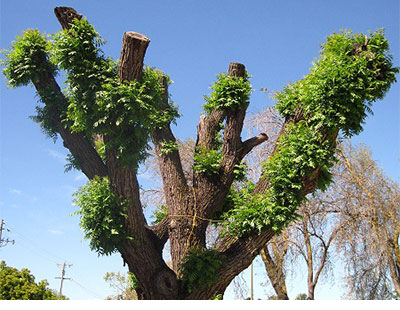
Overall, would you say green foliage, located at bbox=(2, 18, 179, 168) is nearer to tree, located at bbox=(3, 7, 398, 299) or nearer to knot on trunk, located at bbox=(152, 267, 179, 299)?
tree, located at bbox=(3, 7, 398, 299)

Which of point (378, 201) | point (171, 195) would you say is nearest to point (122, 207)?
point (171, 195)

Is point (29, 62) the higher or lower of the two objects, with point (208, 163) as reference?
higher

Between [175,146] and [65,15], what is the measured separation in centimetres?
276

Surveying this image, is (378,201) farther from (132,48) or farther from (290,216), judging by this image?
(132,48)

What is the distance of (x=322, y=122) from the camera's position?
602 centimetres

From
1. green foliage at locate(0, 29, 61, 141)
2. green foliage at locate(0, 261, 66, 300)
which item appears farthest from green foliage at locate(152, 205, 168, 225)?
green foliage at locate(0, 261, 66, 300)

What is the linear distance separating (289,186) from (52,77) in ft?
14.5

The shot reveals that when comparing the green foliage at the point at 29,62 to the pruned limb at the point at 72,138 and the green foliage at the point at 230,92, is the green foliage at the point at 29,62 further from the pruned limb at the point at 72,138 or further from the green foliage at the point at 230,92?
the green foliage at the point at 230,92

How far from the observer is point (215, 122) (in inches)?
295

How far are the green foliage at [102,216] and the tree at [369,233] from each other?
23.1 feet

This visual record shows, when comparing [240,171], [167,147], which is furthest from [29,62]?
[240,171]

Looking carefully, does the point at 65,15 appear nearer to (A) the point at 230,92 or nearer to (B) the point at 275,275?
(A) the point at 230,92

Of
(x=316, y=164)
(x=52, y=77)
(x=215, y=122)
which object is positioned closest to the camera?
(x=316, y=164)

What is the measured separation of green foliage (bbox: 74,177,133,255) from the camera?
237 inches
